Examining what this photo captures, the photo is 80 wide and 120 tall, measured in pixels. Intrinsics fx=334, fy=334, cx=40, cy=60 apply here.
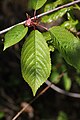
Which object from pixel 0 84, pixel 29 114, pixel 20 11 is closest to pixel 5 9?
pixel 20 11

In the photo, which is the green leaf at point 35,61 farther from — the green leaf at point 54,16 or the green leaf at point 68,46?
the green leaf at point 54,16

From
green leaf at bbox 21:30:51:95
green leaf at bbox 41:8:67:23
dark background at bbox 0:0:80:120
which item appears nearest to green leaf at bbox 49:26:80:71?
green leaf at bbox 21:30:51:95

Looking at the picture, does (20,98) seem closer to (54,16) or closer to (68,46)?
(54,16)

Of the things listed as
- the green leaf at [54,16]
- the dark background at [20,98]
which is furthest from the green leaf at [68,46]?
the dark background at [20,98]

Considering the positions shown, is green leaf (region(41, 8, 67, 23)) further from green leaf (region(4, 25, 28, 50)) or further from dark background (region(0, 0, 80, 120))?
dark background (region(0, 0, 80, 120))

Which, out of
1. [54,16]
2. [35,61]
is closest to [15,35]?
[35,61]

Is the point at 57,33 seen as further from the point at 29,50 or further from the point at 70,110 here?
the point at 70,110
